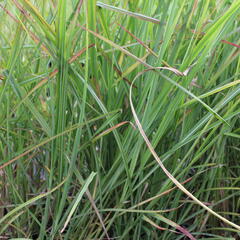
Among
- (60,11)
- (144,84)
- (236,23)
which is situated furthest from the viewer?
(236,23)

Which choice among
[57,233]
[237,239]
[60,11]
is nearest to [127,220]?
[57,233]

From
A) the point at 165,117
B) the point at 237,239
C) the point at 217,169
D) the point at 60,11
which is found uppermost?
the point at 60,11

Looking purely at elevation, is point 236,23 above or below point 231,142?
above

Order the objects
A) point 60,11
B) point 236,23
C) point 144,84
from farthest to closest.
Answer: point 236,23 < point 144,84 < point 60,11

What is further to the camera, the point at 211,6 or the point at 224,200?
the point at 211,6

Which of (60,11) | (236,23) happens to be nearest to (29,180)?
(60,11)

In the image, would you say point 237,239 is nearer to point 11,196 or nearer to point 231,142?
point 231,142
